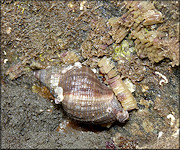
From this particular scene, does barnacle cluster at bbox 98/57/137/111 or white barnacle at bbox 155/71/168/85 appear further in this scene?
barnacle cluster at bbox 98/57/137/111

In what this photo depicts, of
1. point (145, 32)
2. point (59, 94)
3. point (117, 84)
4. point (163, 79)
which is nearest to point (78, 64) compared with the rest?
point (59, 94)

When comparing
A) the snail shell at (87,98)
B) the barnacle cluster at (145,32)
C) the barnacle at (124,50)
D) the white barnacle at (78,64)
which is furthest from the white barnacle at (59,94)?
the barnacle cluster at (145,32)

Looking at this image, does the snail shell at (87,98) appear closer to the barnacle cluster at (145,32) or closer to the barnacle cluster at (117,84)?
the barnacle cluster at (117,84)

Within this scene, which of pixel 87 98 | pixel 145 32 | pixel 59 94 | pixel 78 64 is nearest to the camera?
pixel 145 32

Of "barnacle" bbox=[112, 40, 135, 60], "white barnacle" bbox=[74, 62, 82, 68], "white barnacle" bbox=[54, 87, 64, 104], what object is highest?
"barnacle" bbox=[112, 40, 135, 60]

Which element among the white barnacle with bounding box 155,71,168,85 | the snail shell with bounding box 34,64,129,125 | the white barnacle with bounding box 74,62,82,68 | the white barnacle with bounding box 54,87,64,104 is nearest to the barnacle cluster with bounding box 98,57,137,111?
the snail shell with bounding box 34,64,129,125

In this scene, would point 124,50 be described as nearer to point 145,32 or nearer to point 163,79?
point 145,32

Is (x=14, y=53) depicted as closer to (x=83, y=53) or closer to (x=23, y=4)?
(x=23, y=4)

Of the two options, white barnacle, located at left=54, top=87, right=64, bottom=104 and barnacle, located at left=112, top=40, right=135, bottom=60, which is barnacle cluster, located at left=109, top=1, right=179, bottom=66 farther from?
white barnacle, located at left=54, top=87, right=64, bottom=104

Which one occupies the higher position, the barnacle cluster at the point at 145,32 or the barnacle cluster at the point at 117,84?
the barnacle cluster at the point at 145,32
